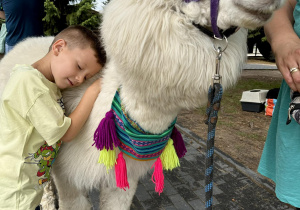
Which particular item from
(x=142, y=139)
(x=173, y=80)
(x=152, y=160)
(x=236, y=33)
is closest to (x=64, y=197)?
(x=152, y=160)

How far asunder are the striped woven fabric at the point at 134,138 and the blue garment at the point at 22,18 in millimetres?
1181

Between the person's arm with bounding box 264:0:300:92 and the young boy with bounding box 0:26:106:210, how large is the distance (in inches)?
27.9

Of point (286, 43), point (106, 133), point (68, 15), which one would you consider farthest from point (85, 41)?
point (68, 15)

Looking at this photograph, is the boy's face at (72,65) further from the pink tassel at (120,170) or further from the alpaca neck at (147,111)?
the pink tassel at (120,170)

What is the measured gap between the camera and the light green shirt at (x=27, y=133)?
107 centimetres

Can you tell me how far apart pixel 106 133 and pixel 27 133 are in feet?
1.13

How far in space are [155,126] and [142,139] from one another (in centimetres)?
8

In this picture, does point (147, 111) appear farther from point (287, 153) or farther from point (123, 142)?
point (287, 153)

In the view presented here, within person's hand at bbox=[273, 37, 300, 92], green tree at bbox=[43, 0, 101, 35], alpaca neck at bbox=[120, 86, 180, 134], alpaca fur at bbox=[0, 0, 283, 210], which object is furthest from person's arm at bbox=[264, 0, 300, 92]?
green tree at bbox=[43, 0, 101, 35]

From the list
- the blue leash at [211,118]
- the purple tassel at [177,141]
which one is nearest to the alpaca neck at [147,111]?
the blue leash at [211,118]

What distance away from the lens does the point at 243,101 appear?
4848 mm

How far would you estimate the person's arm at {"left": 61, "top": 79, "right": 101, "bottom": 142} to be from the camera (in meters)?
1.14

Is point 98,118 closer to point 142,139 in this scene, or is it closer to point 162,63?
point 142,139

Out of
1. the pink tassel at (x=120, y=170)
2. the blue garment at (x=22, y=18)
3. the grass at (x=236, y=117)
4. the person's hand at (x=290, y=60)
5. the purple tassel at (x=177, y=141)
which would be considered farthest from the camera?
the grass at (x=236, y=117)
